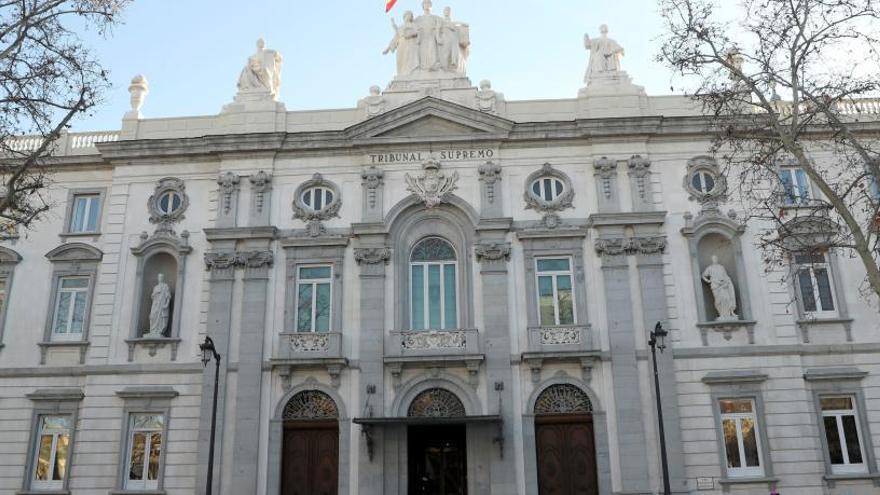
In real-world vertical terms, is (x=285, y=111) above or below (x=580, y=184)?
above

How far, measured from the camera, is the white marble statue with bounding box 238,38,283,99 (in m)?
27.9

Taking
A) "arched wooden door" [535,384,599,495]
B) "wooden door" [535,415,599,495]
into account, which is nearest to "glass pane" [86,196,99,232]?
"arched wooden door" [535,384,599,495]

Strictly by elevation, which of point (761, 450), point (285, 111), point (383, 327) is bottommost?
point (761, 450)

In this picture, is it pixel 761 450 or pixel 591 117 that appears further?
pixel 591 117

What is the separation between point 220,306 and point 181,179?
202 inches

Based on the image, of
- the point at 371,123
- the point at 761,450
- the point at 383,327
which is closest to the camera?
the point at 761,450

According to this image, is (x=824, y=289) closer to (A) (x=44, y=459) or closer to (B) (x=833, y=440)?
(B) (x=833, y=440)

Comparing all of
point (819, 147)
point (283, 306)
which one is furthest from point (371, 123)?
point (819, 147)

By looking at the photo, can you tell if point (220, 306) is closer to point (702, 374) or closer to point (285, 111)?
point (285, 111)

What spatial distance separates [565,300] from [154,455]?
1403cm

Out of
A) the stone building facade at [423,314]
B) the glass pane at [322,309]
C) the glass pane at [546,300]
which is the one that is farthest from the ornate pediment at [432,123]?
the glass pane at [322,309]

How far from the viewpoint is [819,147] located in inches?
1013

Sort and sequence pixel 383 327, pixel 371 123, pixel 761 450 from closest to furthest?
pixel 761 450 → pixel 383 327 → pixel 371 123

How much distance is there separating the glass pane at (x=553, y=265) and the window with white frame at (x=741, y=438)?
20.8 feet
